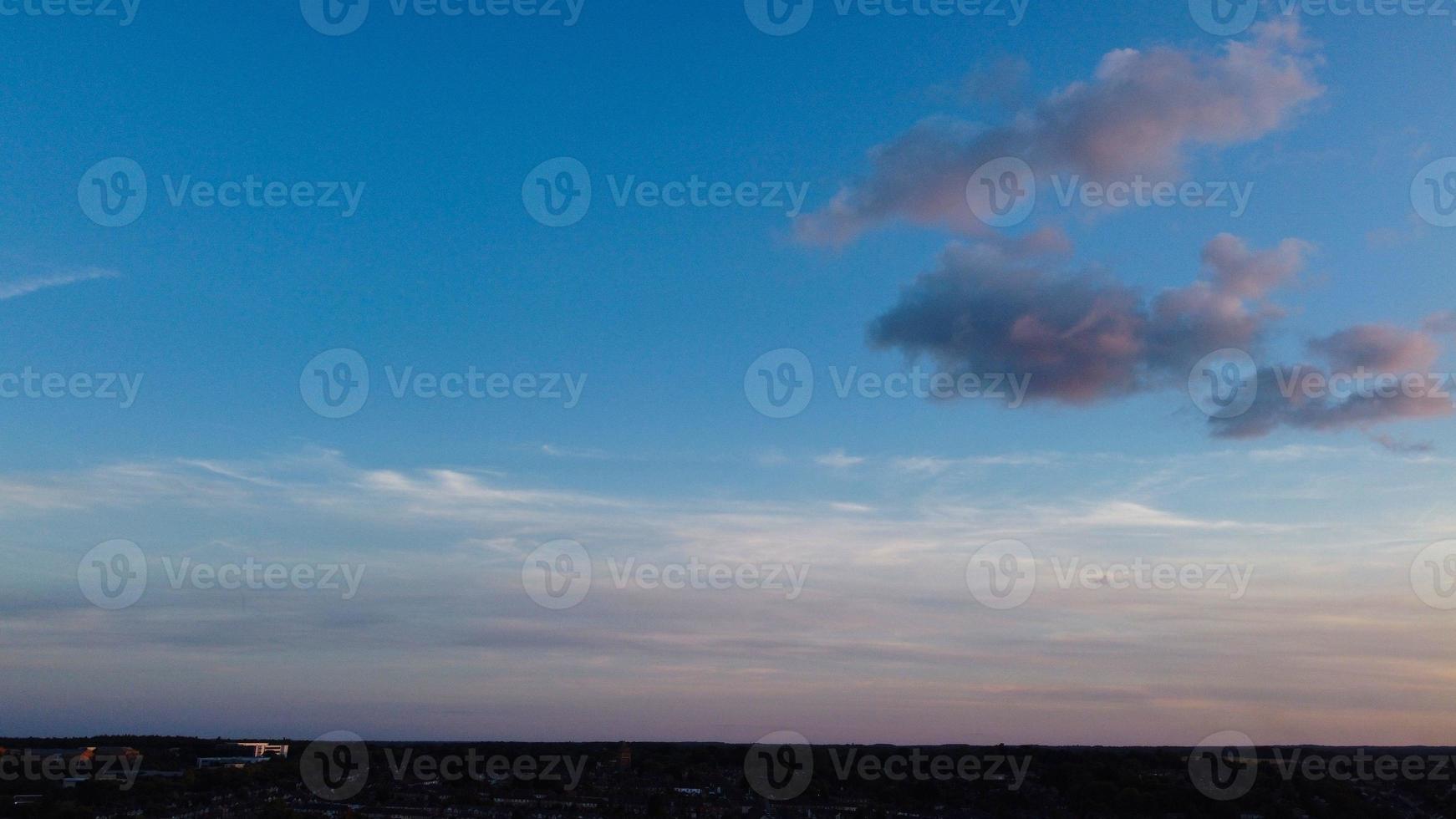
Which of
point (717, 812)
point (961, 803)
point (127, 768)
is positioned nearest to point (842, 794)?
point (961, 803)

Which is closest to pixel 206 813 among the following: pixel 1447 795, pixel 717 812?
pixel 717 812

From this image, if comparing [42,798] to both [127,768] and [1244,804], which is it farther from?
[1244,804]

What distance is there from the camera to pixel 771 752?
165500 mm

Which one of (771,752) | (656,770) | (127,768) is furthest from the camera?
(771,752)

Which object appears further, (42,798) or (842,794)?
(842,794)

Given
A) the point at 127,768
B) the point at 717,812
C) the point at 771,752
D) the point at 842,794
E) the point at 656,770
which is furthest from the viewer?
the point at 771,752

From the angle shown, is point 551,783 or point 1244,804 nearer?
point 1244,804

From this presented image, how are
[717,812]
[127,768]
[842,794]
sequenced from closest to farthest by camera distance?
[717,812], [842,794], [127,768]

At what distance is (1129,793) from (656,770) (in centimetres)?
5626

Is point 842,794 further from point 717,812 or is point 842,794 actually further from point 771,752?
point 771,752

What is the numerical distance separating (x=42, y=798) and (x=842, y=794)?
6506cm

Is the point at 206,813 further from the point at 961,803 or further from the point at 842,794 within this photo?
the point at 961,803

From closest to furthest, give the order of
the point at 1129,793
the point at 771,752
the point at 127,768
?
the point at 1129,793 < the point at 127,768 < the point at 771,752

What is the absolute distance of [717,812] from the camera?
91.5 m
